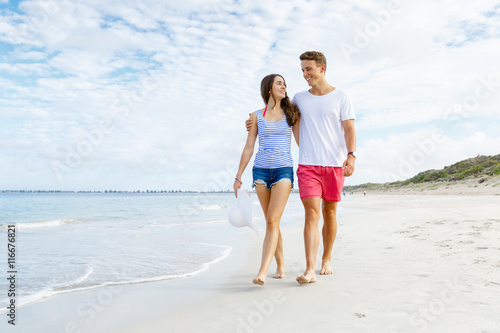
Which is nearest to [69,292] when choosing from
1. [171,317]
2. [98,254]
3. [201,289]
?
[201,289]

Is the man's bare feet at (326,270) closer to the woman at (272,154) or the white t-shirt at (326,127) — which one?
the woman at (272,154)

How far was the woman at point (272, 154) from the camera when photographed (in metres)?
3.70

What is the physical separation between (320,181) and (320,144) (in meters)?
0.38

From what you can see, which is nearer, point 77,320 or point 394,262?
point 77,320

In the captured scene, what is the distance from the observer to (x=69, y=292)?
408 cm

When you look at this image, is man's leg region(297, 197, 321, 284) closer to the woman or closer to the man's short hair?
the woman

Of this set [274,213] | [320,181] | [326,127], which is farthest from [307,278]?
[326,127]

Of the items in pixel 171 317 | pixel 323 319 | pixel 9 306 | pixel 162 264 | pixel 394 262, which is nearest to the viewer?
pixel 323 319

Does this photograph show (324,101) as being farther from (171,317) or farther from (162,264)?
(162,264)

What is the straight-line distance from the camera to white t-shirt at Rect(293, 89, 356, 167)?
378 cm

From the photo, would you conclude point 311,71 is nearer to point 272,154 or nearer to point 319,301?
point 272,154

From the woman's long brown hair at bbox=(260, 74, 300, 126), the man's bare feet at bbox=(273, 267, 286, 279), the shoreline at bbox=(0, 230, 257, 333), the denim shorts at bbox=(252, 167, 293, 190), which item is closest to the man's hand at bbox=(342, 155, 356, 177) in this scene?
→ the denim shorts at bbox=(252, 167, 293, 190)

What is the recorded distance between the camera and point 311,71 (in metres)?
3.84

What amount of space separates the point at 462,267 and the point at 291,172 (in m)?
2.05
